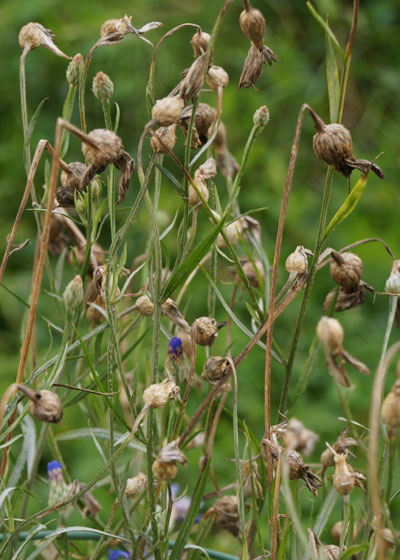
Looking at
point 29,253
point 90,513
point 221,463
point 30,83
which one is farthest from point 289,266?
point 30,83

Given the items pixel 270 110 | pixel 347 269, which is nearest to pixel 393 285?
pixel 347 269

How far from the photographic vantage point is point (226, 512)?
16.6 inches

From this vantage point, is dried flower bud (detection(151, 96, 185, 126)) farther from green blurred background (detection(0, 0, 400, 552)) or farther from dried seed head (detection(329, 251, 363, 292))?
green blurred background (detection(0, 0, 400, 552))

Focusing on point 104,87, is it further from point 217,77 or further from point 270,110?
point 270,110

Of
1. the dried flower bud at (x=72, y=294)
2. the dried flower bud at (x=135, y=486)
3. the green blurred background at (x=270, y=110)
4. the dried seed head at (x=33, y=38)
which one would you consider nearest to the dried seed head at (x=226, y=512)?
the dried flower bud at (x=135, y=486)

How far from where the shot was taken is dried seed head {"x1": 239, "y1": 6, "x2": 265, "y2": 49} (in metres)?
0.34

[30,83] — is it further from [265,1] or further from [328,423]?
[328,423]

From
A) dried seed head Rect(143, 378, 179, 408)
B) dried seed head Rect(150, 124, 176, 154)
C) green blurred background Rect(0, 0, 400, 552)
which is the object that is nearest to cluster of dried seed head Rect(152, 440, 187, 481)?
dried seed head Rect(143, 378, 179, 408)

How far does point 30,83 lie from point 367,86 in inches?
26.4

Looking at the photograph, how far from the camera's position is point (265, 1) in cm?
152

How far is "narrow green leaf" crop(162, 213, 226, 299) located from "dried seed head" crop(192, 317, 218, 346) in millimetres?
28

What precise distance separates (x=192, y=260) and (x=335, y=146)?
0.08 metres

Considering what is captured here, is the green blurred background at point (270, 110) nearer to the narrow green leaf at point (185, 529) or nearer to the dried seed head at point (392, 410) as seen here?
the narrow green leaf at point (185, 529)

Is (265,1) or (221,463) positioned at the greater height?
(265,1)
